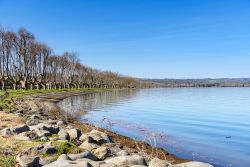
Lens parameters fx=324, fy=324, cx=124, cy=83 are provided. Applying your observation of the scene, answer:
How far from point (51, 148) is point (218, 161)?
8.98m

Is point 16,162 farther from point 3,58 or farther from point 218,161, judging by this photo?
point 3,58

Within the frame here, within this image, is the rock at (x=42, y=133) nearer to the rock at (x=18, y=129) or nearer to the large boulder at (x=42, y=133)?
the large boulder at (x=42, y=133)

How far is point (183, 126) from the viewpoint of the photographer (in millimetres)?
29297

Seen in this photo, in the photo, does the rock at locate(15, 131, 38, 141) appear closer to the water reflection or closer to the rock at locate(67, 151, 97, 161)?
the rock at locate(67, 151, 97, 161)

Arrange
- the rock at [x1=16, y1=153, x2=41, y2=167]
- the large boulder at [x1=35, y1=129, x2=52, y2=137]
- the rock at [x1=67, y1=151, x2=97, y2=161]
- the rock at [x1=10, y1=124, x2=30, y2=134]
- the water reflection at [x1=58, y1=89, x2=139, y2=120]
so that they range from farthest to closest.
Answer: the water reflection at [x1=58, y1=89, x2=139, y2=120]
the rock at [x1=10, y1=124, x2=30, y2=134]
the large boulder at [x1=35, y1=129, x2=52, y2=137]
the rock at [x1=67, y1=151, x2=97, y2=161]
the rock at [x1=16, y1=153, x2=41, y2=167]

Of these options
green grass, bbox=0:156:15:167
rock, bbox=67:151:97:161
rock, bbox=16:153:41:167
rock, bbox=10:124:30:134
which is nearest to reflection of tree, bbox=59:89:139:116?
rock, bbox=10:124:30:134

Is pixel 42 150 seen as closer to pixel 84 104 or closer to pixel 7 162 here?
pixel 7 162

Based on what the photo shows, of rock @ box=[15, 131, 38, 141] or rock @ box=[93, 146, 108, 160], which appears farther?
rock @ box=[15, 131, 38, 141]

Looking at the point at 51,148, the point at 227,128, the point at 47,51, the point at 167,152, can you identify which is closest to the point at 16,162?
the point at 51,148

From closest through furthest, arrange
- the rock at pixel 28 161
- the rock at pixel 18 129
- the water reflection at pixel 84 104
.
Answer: the rock at pixel 28 161 → the rock at pixel 18 129 → the water reflection at pixel 84 104

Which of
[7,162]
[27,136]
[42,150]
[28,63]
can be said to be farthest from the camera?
[28,63]

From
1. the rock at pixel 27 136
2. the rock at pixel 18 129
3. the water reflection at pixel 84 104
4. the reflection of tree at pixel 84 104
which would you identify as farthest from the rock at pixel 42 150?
the reflection of tree at pixel 84 104

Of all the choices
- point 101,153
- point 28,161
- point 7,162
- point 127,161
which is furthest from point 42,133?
point 127,161

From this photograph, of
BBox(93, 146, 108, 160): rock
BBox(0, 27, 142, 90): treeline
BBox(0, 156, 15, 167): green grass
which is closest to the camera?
BBox(0, 156, 15, 167): green grass
